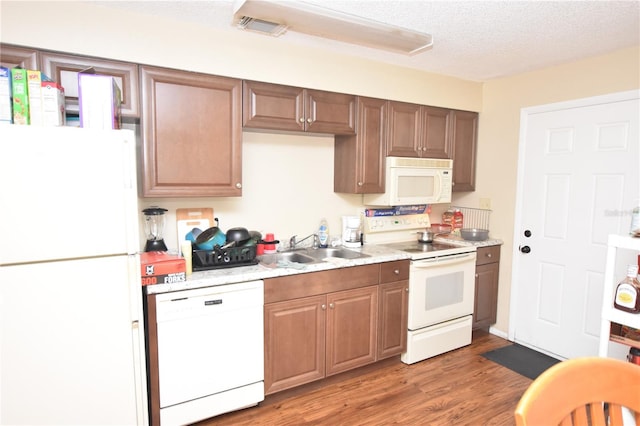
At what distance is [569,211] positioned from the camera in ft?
9.98

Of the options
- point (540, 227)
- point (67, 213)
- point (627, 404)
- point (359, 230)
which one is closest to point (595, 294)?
point (540, 227)

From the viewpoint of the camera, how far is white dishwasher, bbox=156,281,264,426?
82.8 inches

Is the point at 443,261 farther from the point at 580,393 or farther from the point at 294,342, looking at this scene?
the point at 580,393

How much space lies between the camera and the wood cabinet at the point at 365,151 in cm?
304

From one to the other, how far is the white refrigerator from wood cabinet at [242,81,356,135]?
94cm

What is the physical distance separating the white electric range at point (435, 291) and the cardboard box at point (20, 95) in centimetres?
249

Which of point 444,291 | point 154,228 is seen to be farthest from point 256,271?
point 444,291

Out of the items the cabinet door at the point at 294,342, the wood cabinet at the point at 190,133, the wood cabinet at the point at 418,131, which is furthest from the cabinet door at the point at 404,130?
the cabinet door at the point at 294,342

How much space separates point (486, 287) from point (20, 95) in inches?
143

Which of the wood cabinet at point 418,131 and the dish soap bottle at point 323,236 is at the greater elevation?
the wood cabinet at point 418,131

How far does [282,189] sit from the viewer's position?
3047mm

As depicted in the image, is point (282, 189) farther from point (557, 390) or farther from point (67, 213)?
point (557, 390)

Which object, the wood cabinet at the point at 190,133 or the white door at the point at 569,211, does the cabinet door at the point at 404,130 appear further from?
the wood cabinet at the point at 190,133

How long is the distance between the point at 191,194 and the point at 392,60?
73.9 inches
